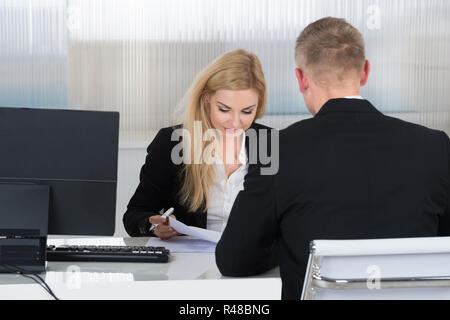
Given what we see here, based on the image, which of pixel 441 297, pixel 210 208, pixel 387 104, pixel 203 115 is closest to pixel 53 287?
pixel 441 297

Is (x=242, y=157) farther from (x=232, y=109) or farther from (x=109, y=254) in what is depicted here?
(x=109, y=254)

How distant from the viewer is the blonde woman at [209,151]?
2461mm

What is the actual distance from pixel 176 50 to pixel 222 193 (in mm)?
1547

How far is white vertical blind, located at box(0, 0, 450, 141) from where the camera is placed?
3691mm

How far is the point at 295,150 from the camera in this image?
1378 mm

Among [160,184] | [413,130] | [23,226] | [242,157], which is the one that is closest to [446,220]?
[413,130]

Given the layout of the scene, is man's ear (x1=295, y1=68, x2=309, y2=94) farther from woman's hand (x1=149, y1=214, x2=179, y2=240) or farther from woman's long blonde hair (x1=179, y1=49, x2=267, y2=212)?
woman's long blonde hair (x1=179, y1=49, x2=267, y2=212)

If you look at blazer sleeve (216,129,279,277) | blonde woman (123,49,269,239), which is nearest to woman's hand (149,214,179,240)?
blonde woman (123,49,269,239)

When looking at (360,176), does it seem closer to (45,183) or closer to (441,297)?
(441,297)

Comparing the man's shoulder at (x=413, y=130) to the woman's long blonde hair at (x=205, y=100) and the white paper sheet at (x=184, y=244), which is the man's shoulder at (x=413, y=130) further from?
the woman's long blonde hair at (x=205, y=100)

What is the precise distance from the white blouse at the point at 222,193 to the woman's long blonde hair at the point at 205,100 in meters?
0.03

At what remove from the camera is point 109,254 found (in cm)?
170

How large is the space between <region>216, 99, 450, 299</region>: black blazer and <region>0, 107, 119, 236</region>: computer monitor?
37 centimetres

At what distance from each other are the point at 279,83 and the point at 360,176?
257cm
